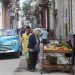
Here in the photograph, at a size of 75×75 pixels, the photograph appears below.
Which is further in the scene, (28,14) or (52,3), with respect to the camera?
(28,14)

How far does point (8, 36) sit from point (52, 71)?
24.1 ft

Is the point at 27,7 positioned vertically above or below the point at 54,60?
above

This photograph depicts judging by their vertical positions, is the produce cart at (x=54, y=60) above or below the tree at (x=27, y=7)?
below

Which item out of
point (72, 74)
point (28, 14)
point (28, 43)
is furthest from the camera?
point (28, 14)

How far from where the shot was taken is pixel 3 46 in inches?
823

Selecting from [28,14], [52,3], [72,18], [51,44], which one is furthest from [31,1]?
[51,44]

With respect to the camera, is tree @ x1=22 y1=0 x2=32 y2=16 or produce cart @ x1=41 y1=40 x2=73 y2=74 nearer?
produce cart @ x1=41 y1=40 x2=73 y2=74

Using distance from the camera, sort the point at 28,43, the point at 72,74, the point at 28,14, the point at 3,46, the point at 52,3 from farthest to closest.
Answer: the point at 28,14 → the point at 52,3 → the point at 3,46 → the point at 28,43 → the point at 72,74

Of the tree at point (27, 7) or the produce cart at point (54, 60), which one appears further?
the tree at point (27, 7)

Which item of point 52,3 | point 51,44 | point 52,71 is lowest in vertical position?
point 52,71

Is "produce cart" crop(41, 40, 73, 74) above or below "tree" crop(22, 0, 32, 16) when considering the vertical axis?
below

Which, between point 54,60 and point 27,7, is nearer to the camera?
point 54,60

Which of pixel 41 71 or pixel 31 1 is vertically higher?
pixel 31 1

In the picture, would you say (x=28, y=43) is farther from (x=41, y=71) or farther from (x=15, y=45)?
(x=15, y=45)
